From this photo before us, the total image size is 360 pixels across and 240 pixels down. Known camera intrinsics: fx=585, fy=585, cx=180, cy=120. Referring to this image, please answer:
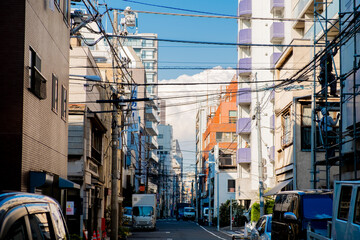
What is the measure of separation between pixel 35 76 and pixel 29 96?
671 millimetres

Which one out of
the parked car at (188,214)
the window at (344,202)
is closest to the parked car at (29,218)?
the window at (344,202)

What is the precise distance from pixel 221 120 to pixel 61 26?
67.7 meters

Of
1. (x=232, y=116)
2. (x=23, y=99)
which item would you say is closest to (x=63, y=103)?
(x=23, y=99)

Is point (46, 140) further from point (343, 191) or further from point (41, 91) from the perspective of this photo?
point (343, 191)

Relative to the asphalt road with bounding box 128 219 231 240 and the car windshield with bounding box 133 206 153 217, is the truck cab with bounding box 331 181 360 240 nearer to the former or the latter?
the asphalt road with bounding box 128 219 231 240

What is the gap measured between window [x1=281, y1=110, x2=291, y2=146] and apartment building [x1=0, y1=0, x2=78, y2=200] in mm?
18008

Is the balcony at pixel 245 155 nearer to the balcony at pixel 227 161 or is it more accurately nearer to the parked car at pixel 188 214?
the balcony at pixel 227 161

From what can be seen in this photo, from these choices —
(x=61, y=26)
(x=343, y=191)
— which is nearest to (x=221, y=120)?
(x=61, y=26)

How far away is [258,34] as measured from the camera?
199 ft

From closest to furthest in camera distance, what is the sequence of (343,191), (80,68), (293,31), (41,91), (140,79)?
(343,191)
(41,91)
(80,68)
(293,31)
(140,79)

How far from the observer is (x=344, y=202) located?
32.8 ft

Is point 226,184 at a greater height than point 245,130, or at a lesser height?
lesser

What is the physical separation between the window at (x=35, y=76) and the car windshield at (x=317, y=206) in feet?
28.0

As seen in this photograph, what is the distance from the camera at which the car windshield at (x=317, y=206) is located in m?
15.3
